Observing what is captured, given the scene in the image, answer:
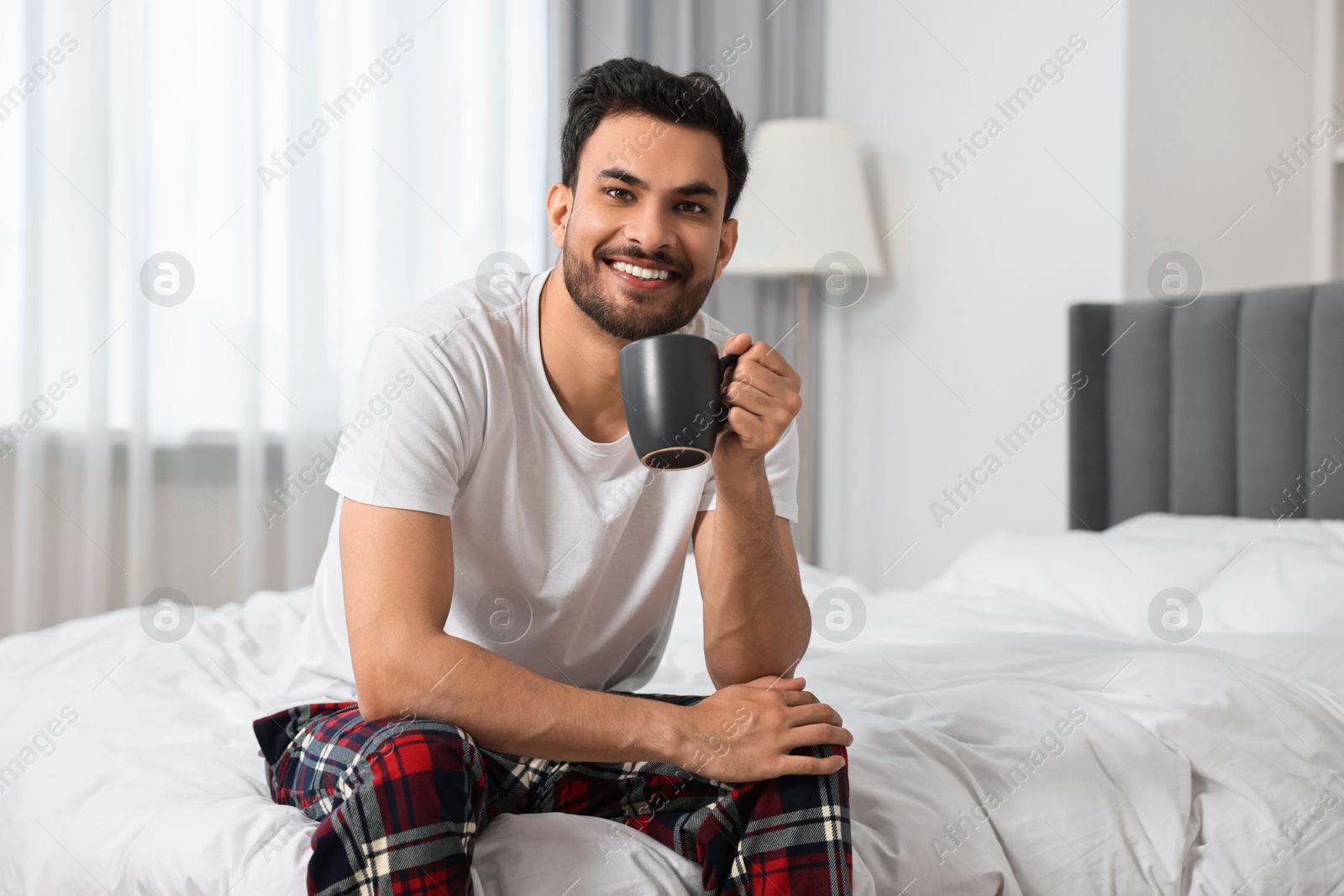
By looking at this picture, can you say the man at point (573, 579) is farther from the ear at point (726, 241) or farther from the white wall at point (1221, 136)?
the white wall at point (1221, 136)

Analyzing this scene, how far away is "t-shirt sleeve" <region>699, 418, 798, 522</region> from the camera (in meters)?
1.29

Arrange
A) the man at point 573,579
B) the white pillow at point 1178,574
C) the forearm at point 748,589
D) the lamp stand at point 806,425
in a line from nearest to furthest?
the man at point 573,579 → the forearm at point 748,589 → the white pillow at point 1178,574 → the lamp stand at point 806,425

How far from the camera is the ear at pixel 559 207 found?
1271mm

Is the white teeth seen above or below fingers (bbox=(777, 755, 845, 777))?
above

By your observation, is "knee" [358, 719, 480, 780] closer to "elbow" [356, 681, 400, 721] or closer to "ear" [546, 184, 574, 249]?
"elbow" [356, 681, 400, 721]

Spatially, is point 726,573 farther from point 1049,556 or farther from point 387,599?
point 1049,556

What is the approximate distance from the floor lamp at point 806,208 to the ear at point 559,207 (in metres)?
1.80

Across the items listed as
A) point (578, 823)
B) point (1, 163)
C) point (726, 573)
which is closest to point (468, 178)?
point (1, 163)

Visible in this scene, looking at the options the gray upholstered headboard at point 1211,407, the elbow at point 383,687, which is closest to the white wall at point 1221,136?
the gray upholstered headboard at point 1211,407

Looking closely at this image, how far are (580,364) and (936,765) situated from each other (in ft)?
1.91

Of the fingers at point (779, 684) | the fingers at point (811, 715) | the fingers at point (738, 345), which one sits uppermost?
the fingers at point (738, 345)

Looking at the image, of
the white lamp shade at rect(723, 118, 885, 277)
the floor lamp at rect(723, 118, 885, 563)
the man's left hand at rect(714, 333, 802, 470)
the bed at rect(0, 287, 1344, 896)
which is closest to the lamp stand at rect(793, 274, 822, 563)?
the floor lamp at rect(723, 118, 885, 563)

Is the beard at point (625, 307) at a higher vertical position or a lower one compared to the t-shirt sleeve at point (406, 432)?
higher

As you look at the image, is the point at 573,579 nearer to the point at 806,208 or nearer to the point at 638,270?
the point at 638,270
